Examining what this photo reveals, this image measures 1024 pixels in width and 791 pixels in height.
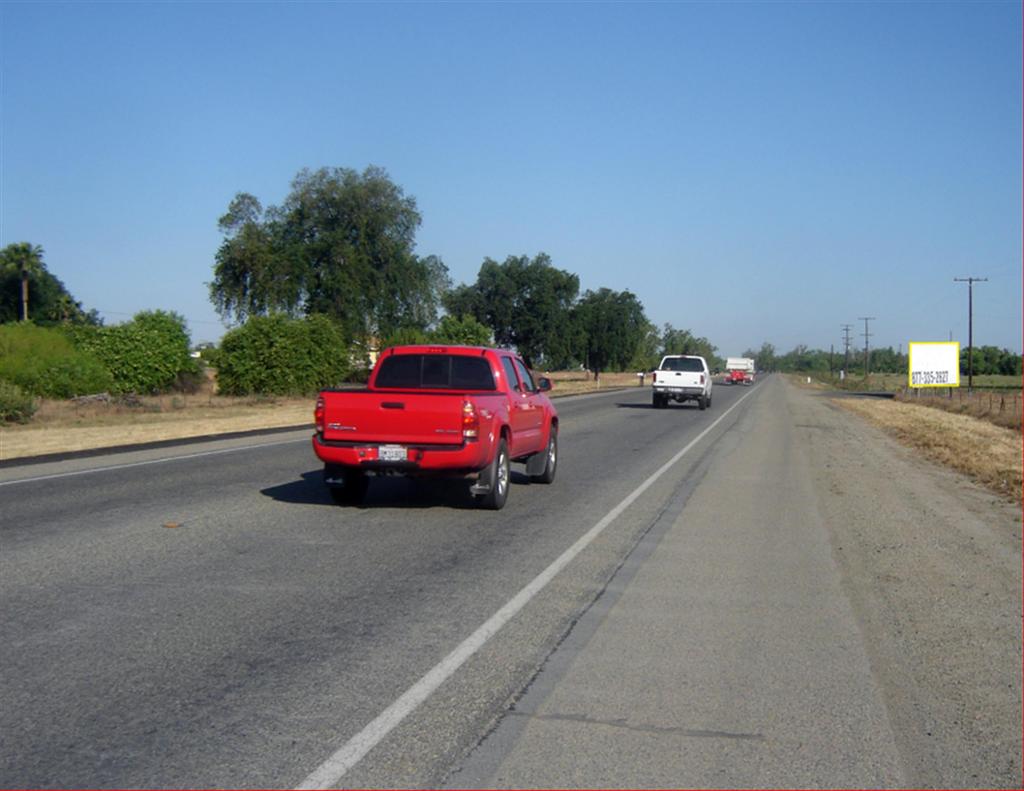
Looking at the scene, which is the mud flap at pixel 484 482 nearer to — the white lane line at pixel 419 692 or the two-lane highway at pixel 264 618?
the two-lane highway at pixel 264 618

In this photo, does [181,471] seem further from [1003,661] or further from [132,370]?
[132,370]

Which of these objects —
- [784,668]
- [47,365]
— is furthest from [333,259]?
[784,668]

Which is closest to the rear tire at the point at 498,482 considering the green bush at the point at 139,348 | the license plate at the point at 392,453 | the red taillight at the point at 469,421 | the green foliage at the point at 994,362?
the red taillight at the point at 469,421

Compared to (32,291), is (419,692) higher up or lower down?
lower down

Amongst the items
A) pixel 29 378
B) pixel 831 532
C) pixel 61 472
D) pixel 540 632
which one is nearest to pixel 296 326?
pixel 29 378

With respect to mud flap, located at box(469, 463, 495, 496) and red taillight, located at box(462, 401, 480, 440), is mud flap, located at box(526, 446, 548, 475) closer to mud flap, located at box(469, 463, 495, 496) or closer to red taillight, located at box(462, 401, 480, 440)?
mud flap, located at box(469, 463, 495, 496)

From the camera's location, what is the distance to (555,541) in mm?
10703

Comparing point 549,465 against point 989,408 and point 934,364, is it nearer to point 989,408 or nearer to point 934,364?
point 989,408

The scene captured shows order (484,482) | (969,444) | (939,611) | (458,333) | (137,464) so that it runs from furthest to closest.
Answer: (458,333)
(969,444)
(137,464)
(484,482)
(939,611)

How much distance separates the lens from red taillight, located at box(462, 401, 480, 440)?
11789 millimetres

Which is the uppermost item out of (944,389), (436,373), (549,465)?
(436,373)

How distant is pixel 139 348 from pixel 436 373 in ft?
112

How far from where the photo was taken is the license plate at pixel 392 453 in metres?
11.9

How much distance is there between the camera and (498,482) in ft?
41.3
